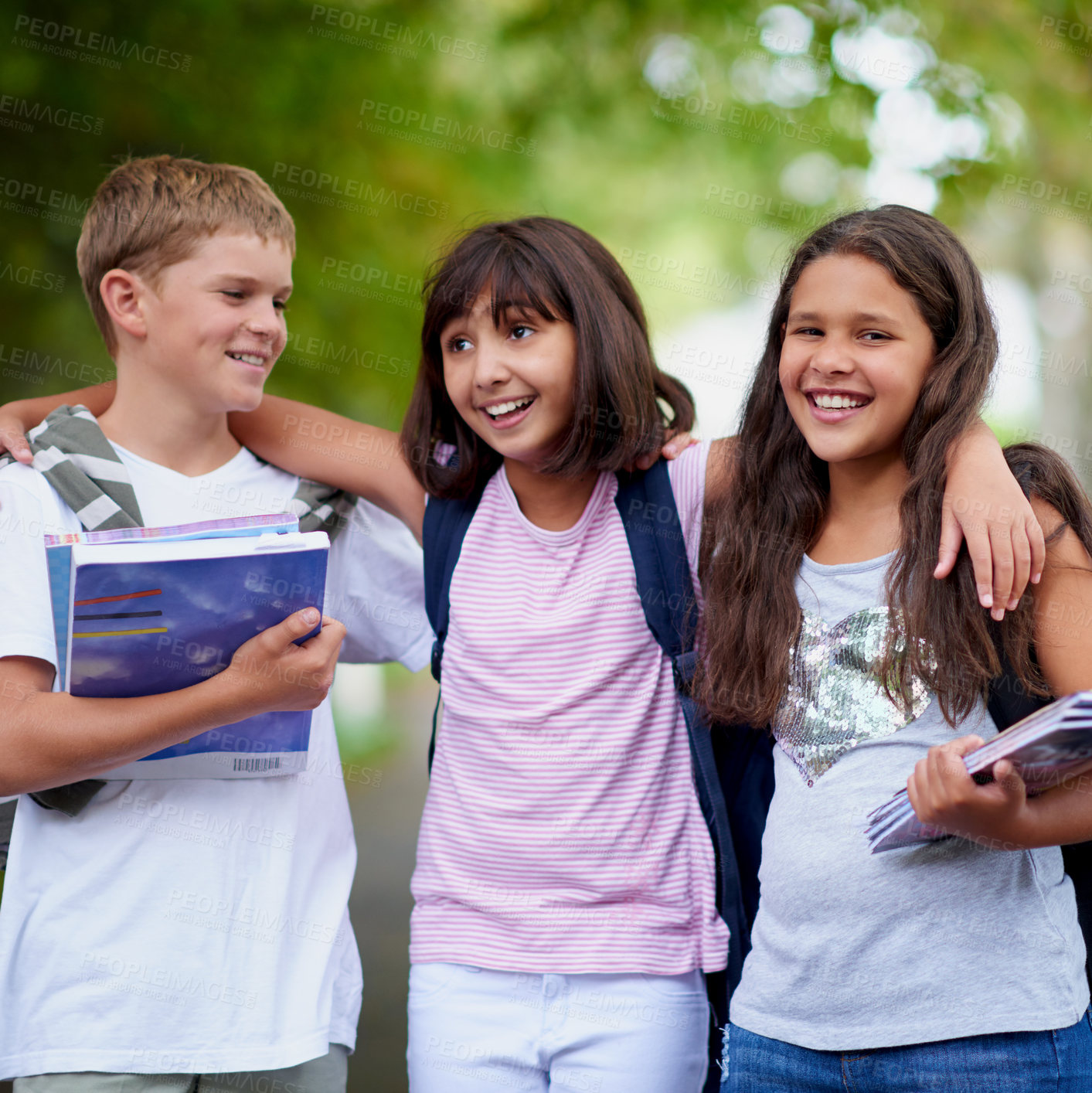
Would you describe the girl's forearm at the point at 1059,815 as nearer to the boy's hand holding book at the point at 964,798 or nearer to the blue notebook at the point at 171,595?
the boy's hand holding book at the point at 964,798

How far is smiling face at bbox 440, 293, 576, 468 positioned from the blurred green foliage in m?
2.09

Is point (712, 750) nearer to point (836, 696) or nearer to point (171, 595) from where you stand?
point (836, 696)

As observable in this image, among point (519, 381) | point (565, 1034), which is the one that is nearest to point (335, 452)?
point (519, 381)

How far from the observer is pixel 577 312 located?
7.43 ft

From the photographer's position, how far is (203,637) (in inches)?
72.1

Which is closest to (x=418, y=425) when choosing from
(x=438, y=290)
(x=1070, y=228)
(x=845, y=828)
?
(x=438, y=290)

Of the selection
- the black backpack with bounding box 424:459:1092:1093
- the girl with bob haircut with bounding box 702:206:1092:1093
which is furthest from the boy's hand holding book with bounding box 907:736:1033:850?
the black backpack with bounding box 424:459:1092:1093

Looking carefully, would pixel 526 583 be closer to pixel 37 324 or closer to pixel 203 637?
pixel 203 637

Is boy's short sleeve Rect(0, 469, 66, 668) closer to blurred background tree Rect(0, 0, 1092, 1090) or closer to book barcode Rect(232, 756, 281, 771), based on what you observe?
book barcode Rect(232, 756, 281, 771)

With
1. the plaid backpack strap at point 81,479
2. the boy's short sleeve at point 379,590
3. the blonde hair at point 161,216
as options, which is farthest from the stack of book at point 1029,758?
the blonde hair at point 161,216

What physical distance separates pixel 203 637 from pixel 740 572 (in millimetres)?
930

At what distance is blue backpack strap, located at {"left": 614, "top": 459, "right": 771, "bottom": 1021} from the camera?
2129 millimetres

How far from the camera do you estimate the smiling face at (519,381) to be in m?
2.24

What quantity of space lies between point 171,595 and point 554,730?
77 cm
